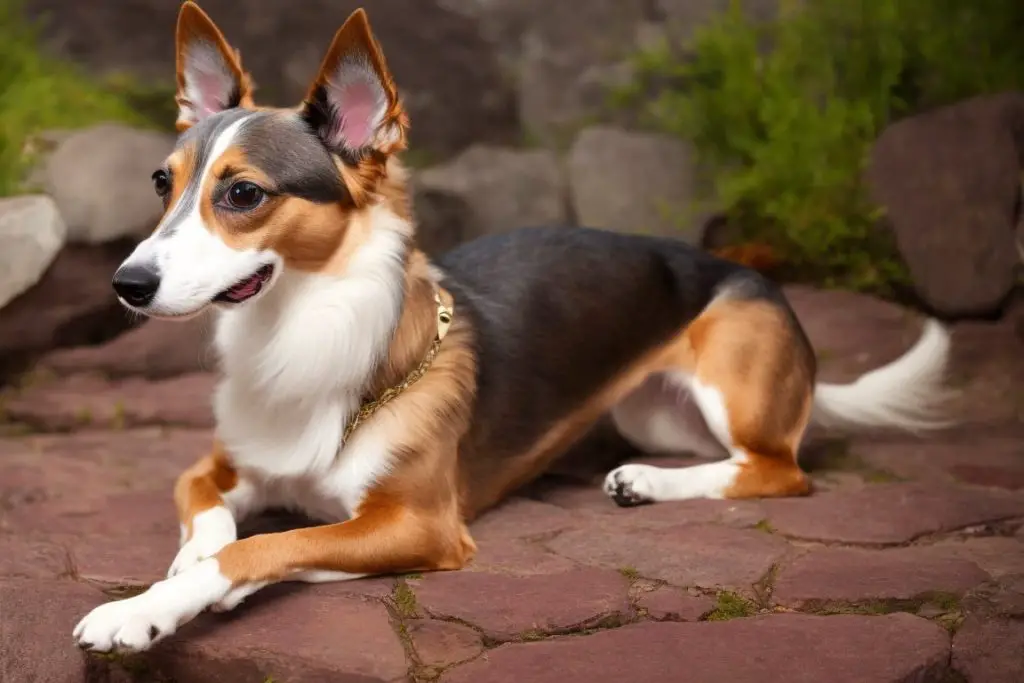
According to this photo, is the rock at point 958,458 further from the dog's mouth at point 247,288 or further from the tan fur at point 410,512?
the dog's mouth at point 247,288

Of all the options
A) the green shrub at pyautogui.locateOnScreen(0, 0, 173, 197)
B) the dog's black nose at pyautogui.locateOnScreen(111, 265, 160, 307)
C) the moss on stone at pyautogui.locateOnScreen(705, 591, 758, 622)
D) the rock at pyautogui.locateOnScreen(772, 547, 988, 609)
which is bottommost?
the moss on stone at pyautogui.locateOnScreen(705, 591, 758, 622)

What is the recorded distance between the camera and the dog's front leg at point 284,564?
2193 millimetres

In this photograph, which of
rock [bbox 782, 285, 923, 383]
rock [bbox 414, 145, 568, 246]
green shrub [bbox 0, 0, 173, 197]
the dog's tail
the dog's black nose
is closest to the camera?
the dog's black nose

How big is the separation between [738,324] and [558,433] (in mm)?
630

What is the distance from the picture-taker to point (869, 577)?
270 cm

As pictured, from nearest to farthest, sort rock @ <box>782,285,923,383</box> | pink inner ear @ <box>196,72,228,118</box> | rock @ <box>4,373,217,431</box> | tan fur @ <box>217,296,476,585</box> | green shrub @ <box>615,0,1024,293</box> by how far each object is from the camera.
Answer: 1. tan fur @ <box>217,296,476,585</box>
2. pink inner ear @ <box>196,72,228,118</box>
3. rock @ <box>4,373,217,431</box>
4. rock @ <box>782,285,923,383</box>
5. green shrub @ <box>615,0,1024,293</box>

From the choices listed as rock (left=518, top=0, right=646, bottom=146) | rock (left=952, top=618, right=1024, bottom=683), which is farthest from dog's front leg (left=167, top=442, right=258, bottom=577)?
rock (left=518, top=0, right=646, bottom=146)

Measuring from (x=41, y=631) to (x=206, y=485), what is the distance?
1.95ft

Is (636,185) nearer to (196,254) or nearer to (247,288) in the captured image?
(247,288)

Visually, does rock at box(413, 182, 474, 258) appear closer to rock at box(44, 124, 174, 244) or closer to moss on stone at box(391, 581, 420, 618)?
rock at box(44, 124, 174, 244)

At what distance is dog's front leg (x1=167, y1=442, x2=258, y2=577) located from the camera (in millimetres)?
2600

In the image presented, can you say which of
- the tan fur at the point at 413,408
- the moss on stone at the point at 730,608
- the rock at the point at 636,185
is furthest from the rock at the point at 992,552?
the rock at the point at 636,185

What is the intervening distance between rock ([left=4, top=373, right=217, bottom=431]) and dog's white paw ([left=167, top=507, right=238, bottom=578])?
1354 millimetres

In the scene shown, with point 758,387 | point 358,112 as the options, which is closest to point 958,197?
point 758,387
